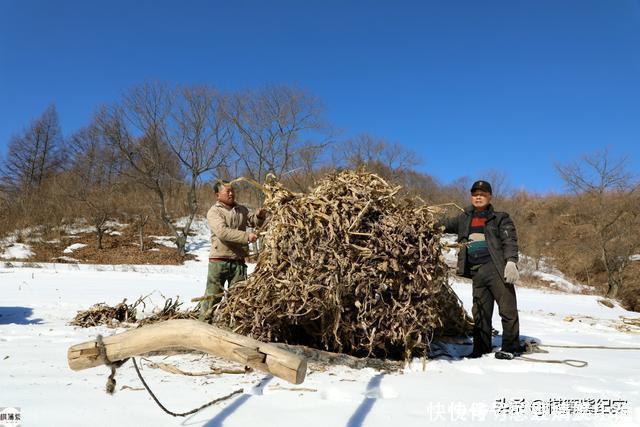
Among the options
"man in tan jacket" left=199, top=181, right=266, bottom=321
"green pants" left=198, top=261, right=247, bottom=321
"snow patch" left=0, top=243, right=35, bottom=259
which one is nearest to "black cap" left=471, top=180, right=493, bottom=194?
"man in tan jacket" left=199, top=181, right=266, bottom=321

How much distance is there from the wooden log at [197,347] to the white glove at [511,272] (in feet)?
10.5

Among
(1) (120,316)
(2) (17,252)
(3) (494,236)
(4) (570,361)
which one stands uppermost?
(3) (494,236)

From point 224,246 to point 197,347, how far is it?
3.03 metres

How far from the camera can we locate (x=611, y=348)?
4738 mm

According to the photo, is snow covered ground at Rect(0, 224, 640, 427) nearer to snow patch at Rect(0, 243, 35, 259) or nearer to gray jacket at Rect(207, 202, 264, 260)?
gray jacket at Rect(207, 202, 264, 260)

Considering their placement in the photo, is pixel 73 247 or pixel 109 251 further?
pixel 73 247

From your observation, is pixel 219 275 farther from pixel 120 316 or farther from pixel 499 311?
pixel 499 311

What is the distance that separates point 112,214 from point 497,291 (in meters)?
27.9

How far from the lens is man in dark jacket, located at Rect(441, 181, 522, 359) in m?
4.30

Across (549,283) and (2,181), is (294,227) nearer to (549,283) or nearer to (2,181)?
(549,283)

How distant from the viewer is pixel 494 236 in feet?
14.5

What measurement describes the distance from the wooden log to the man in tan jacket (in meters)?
2.57

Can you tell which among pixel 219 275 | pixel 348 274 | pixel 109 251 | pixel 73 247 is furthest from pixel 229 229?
pixel 73 247

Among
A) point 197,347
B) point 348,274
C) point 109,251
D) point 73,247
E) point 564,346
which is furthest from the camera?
point 73,247
